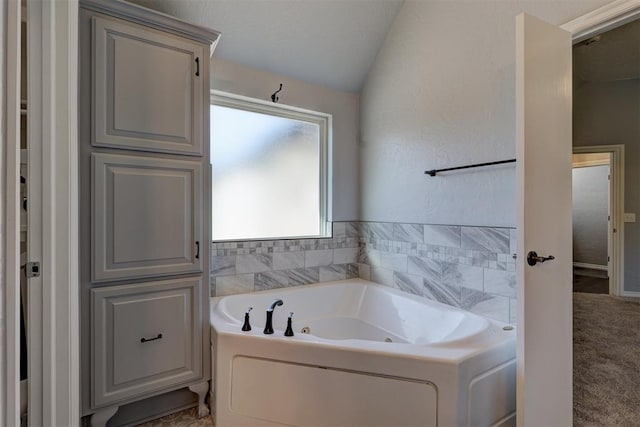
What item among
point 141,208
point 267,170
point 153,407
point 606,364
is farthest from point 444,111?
point 153,407

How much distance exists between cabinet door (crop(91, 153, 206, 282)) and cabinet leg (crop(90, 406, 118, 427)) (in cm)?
63

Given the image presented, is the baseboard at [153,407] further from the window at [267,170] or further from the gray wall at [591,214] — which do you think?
the gray wall at [591,214]

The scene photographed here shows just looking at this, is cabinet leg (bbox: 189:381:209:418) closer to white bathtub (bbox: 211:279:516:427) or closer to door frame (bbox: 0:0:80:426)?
white bathtub (bbox: 211:279:516:427)

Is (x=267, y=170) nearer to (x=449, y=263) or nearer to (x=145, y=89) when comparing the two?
(x=145, y=89)

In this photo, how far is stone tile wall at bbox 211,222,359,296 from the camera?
240 cm

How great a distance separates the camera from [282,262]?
8.69 ft

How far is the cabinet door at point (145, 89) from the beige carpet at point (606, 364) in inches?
102

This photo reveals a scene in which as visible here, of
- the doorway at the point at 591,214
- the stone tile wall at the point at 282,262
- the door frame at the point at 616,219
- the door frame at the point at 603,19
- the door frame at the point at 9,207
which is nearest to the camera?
the door frame at the point at 9,207

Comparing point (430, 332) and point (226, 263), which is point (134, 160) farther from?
point (430, 332)

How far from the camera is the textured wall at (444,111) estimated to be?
77.1 inches

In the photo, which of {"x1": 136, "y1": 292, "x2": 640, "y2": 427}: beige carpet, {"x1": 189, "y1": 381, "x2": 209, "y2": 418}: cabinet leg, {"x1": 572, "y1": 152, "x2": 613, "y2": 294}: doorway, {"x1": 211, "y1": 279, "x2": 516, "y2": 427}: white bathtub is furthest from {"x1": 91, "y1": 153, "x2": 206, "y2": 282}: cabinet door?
{"x1": 572, "y1": 152, "x2": 613, "y2": 294}: doorway

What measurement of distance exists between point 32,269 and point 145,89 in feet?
3.06

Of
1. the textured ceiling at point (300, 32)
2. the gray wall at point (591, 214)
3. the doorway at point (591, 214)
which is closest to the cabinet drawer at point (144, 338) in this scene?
the textured ceiling at point (300, 32)

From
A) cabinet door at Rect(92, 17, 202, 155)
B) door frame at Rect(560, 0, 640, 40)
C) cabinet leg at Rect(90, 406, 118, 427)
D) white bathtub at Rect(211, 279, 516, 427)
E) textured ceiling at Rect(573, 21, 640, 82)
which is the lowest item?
cabinet leg at Rect(90, 406, 118, 427)
